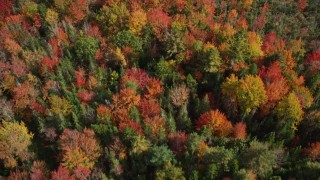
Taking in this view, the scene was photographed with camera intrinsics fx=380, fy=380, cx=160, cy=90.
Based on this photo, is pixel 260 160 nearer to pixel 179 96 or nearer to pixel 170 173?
pixel 170 173

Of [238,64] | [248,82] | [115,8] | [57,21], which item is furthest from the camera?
[57,21]

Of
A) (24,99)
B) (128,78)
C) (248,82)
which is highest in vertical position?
(248,82)

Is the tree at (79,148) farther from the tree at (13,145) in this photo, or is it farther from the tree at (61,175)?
the tree at (13,145)

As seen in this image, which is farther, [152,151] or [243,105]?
[243,105]

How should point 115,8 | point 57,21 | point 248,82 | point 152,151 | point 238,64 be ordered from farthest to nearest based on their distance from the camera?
point 57,21 < point 115,8 < point 238,64 < point 248,82 < point 152,151

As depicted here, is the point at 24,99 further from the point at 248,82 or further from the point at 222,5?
the point at 222,5

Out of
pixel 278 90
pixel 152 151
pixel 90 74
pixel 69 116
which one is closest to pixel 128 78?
pixel 90 74

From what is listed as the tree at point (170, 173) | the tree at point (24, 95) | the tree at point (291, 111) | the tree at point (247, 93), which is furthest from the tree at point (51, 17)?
the tree at point (291, 111)

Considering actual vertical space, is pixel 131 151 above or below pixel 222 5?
below
